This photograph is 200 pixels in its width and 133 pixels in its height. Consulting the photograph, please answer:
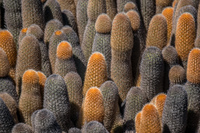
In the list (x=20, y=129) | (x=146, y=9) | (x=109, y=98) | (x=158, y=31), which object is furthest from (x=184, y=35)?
(x=20, y=129)

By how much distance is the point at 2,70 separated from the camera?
8.33ft

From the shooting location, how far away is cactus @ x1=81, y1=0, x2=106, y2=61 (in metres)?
3.09

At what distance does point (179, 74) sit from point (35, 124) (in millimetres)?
1088

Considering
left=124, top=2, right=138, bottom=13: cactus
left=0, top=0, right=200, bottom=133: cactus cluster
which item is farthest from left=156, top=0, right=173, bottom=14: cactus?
left=124, top=2, right=138, bottom=13: cactus

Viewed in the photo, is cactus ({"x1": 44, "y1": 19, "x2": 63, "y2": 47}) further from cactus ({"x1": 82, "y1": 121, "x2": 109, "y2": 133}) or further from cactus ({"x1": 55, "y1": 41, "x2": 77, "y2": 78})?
cactus ({"x1": 82, "y1": 121, "x2": 109, "y2": 133})

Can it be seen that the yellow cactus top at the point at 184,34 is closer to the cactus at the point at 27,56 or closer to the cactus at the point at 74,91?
the cactus at the point at 74,91

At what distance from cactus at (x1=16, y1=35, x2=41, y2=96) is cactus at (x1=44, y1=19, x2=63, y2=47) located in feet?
1.17

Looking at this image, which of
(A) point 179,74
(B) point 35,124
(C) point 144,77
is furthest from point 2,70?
(A) point 179,74

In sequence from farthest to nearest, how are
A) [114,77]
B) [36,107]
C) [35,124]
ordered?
1. [114,77]
2. [36,107]
3. [35,124]

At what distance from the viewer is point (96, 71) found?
2520 millimetres

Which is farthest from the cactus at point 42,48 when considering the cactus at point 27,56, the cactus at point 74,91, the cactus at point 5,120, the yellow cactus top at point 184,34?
the yellow cactus top at point 184,34

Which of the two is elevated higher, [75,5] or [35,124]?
[75,5]

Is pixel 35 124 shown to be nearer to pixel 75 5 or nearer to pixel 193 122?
pixel 193 122

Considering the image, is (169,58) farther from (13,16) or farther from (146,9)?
(13,16)
